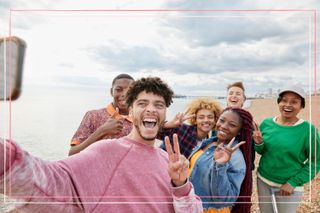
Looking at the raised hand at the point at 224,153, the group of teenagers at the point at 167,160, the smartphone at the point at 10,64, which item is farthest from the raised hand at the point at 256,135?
the smartphone at the point at 10,64

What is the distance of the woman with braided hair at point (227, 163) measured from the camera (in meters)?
1.33

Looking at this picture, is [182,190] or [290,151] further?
[290,151]

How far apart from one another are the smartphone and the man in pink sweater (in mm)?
345

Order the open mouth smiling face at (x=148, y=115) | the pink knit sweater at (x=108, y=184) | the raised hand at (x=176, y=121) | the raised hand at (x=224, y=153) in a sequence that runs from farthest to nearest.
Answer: the raised hand at (x=176, y=121)
the raised hand at (x=224, y=153)
the open mouth smiling face at (x=148, y=115)
the pink knit sweater at (x=108, y=184)

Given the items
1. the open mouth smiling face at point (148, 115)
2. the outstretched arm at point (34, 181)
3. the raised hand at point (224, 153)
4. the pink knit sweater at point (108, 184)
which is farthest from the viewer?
the raised hand at point (224, 153)

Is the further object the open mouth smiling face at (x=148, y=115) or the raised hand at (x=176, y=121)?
the raised hand at (x=176, y=121)

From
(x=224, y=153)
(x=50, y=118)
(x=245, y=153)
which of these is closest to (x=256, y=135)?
(x=245, y=153)

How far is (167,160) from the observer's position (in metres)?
1.05

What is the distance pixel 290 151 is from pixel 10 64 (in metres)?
1.12

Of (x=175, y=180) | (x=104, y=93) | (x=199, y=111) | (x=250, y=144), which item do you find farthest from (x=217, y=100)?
(x=175, y=180)

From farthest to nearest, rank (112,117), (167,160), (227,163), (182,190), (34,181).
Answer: (112,117), (227,163), (167,160), (182,190), (34,181)

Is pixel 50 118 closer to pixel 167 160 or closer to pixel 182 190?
pixel 167 160

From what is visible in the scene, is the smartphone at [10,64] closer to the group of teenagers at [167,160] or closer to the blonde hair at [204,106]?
the group of teenagers at [167,160]

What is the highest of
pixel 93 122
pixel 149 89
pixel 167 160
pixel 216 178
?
pixel 149 89
